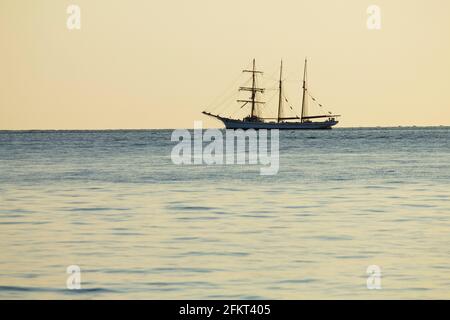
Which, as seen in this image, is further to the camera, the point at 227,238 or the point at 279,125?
the point at 279,125

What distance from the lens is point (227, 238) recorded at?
20.9 m

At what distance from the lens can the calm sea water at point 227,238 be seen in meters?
15.7

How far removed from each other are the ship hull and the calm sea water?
445 ft

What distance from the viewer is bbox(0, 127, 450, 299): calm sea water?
1573 cm

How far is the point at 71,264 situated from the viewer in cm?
1781

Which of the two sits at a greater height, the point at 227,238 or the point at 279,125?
the point at 279,125

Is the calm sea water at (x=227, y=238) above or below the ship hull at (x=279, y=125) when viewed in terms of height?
below

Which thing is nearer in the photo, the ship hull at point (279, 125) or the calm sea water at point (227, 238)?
the calm sea water at point (227, 238)

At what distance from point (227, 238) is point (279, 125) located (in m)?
160

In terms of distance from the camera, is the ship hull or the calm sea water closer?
the calm sea water

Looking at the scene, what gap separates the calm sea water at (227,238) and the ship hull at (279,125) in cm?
13569
